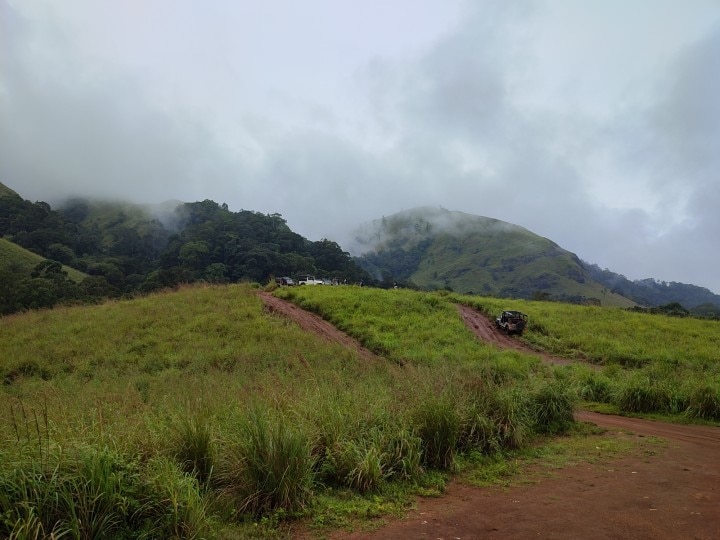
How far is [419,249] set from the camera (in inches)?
7584

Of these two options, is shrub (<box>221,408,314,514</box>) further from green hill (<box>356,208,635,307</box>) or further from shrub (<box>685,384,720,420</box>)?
green hill (<box>356,208,635,307</box>)

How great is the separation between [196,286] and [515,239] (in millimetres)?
172268

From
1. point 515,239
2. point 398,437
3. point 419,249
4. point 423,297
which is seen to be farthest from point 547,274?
point 398,437

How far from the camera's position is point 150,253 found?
10306 centimetres

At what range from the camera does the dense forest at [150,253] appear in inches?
1944

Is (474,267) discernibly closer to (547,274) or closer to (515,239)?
(547,274)

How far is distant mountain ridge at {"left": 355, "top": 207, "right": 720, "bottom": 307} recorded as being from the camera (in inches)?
5408

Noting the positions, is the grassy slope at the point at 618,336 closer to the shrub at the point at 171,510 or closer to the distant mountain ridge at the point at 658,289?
the shrub at the point at 171,510

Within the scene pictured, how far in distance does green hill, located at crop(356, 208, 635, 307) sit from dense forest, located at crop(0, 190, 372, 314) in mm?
41764

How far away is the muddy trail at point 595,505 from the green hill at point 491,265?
364 feet

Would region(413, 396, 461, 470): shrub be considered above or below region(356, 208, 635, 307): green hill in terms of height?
below

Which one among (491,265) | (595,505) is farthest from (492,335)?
(491,265)

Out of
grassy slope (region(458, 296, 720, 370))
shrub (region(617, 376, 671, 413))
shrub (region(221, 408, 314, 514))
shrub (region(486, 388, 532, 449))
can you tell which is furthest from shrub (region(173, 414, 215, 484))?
grassy slope (region(458, 296, 720, 370))

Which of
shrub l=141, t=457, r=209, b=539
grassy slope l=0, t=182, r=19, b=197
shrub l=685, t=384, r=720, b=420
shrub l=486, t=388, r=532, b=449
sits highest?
grassy slope l=0, t=182, r=19, b=197
